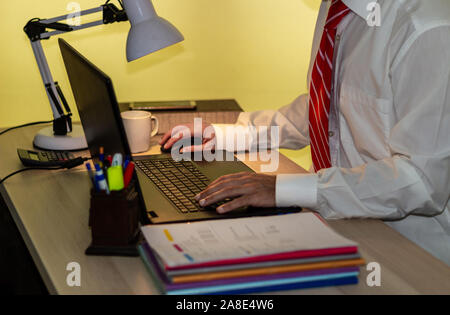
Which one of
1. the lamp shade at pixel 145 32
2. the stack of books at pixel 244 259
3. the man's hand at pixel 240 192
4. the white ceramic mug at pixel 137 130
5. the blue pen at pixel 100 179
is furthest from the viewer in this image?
the white ceramic mug at pixel 137 130

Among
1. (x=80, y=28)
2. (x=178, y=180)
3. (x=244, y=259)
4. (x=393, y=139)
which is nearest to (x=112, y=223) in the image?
(x=244, y=259)

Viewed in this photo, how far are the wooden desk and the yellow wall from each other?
1245mm

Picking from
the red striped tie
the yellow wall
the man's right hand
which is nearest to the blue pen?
the man's right hand

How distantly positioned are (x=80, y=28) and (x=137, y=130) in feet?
1.07

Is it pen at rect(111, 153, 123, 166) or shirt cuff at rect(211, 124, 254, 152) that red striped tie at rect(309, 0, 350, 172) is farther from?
pen at rect(111, 153, 123, 166)

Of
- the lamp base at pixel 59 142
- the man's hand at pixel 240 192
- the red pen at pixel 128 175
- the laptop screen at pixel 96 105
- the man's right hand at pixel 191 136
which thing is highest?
the laptop screen at pixel 96 105

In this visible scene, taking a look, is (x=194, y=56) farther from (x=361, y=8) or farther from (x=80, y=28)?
(x=361, y=8)

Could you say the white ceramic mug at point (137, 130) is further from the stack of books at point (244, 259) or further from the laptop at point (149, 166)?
the stack of books at point (244, 259)

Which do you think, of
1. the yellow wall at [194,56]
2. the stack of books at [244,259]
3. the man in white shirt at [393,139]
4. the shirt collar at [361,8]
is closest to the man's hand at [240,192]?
the man in white shirt at [393,139]

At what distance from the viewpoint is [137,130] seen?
161 centimetres

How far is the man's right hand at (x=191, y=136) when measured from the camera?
161 centimetres

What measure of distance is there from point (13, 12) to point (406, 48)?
71.8 inches

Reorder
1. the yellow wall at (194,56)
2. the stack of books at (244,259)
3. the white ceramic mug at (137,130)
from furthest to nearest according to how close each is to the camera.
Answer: the yellow wall at (194,56) → the white ceramic mug at (137,130) → the stack of books at (244,259)

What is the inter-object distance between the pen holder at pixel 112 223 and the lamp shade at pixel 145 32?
0.49 meters
